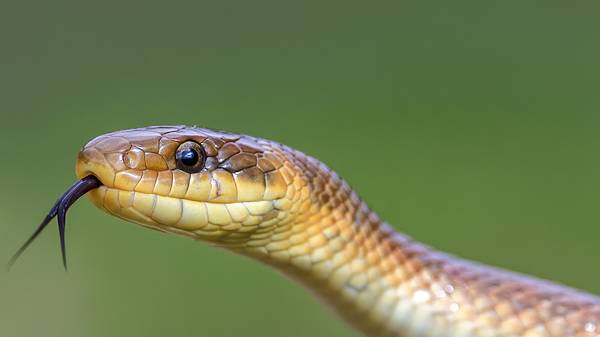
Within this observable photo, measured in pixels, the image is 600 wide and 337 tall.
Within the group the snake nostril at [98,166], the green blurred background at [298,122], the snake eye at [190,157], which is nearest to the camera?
the snake nostril at [98,166]

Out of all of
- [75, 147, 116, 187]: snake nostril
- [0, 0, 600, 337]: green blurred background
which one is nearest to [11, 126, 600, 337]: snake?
[75, 147, 116, 187]: snake nostril

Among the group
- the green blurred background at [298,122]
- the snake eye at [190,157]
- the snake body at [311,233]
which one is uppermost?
the snake eye at [190,157]

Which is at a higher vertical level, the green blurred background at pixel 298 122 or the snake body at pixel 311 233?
the snake body at pixel 311 233

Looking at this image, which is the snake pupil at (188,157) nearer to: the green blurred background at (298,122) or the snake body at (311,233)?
the snake body at (311,233)

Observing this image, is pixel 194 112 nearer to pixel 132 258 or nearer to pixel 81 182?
pixel 132 258

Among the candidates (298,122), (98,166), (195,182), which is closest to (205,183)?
(195,182)

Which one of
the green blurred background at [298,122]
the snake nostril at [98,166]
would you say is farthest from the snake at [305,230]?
the green blurred background at [298,122]

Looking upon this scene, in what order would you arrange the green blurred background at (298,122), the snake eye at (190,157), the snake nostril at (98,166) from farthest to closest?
1. the green blurred background at (298,122)
2. the snake eye at (190,157)
3. the snake nostril at (98,166)
